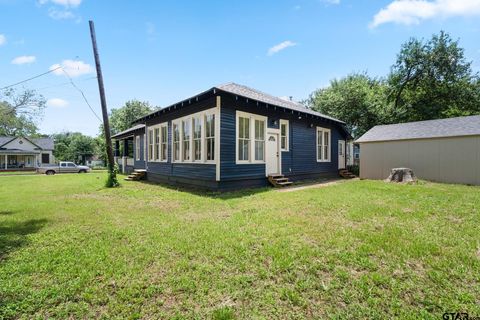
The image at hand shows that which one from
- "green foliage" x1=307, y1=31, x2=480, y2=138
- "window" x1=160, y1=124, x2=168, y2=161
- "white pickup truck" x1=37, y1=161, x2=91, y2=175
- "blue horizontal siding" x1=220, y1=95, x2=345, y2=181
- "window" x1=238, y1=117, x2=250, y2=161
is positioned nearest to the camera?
"blue horizontal siding" x1=220, y1=95, x2=345, y2=181

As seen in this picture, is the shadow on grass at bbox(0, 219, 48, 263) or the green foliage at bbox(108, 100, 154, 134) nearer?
the shadow on grass at bbox(0, 219, 48, 263)

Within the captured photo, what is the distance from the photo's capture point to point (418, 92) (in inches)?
903

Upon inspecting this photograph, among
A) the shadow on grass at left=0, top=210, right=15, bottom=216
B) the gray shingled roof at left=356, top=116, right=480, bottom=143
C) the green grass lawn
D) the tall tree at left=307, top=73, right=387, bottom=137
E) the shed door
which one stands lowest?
the green grass lawn

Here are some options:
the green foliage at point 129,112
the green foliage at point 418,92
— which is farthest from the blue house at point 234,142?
the green foliage at point 129,112

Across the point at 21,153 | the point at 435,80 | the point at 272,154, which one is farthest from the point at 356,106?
the point at 21,153

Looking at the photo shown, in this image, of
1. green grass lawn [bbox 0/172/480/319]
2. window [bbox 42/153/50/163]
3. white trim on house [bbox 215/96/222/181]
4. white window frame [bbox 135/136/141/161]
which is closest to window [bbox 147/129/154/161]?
white window frame [bbox 135/136/141/161]

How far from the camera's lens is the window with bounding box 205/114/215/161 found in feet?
30.0

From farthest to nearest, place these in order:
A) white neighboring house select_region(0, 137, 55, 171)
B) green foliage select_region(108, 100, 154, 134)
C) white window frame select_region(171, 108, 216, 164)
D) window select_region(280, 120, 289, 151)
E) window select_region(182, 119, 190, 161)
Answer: green foliage select_region(108, 100, 154, 134) < white neighboring house select_region(0, 137, 55, 171) < window select_region(280, 120, 289, 151) < window select_region(182, 119, 190, 161) < white window frame select_region(171, 108, 216, 164)

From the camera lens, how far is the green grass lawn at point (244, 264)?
2.24m

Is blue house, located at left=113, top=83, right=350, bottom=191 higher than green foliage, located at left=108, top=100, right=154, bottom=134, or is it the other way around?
green foliage, located at left=108, top=100, right=154, bottom=134

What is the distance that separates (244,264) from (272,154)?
8.02 meters

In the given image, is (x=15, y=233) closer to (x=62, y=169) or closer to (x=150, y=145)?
(x=150, y=145)

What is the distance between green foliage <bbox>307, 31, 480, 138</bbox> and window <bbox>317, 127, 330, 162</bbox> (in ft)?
24.3

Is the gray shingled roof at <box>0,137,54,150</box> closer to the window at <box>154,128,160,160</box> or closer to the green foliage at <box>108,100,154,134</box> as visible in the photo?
the green foliage at <box>108,100,154,134</box>
